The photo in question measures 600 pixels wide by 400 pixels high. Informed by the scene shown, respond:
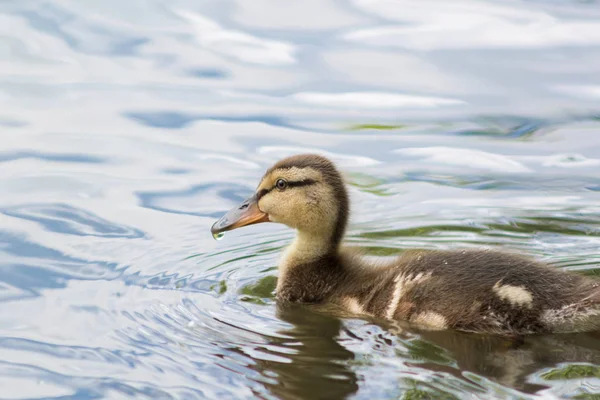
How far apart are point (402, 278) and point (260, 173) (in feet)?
9.06

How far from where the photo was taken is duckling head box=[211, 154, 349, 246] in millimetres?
6656

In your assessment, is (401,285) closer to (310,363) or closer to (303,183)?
(310,363)

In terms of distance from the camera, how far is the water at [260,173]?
5.54 meters

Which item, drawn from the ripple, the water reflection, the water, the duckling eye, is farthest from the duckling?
the ripple

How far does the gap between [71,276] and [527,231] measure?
2.73m

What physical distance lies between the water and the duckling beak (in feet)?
0.97

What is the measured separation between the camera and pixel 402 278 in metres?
6.11

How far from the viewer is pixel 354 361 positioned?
5.55 m

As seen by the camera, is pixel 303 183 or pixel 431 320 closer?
pixel 431 320

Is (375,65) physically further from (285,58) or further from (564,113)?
(564,113)

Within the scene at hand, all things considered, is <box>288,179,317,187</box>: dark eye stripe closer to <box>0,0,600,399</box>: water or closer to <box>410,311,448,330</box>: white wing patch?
<box>0,0,600,399</box>: water

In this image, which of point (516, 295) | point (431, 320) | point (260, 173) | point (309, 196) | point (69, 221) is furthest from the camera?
point (260, 173)

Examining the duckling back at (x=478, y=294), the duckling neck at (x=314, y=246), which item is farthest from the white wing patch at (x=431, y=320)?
the duckling neck at (x=314, y=246)

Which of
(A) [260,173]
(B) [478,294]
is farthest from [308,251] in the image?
(A) [260,173]
